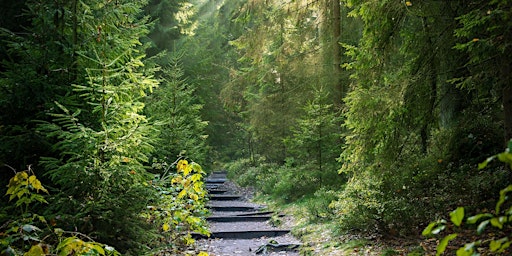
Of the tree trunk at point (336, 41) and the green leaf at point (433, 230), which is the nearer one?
the green leaf at point (433, 230)

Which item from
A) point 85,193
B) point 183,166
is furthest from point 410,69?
point 85,193

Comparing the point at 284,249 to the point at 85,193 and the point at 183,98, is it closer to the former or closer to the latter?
the point at 85,193

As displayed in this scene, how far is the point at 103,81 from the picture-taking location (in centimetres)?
555

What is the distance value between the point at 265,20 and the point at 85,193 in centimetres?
843

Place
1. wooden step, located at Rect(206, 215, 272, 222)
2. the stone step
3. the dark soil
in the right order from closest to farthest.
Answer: the dark soil
wooden step, located at Rect(206, 215, 272, 222)
the stone step

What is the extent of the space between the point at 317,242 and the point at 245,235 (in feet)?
7.01

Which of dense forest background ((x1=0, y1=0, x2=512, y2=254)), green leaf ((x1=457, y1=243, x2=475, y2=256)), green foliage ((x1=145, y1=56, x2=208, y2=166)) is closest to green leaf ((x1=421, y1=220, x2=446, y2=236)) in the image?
green leaf ((x1=457, y1=243, x2=475, y2=256))

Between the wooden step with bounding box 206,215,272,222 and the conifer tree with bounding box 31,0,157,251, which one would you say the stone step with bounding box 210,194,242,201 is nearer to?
the wooden step with bounding box 206,215,272,222

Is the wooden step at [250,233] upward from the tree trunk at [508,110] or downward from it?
downward

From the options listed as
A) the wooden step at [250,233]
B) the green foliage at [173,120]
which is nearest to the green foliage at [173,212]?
the wooden step at [250,233]

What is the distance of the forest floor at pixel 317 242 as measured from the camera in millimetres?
5898

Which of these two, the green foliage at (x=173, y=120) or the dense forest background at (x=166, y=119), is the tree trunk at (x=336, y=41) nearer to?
the dense forest background at (x=166, y=119)

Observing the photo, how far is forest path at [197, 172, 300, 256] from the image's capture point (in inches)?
308

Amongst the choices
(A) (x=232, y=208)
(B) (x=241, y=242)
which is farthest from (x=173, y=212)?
(A) (x=232, y=208)
